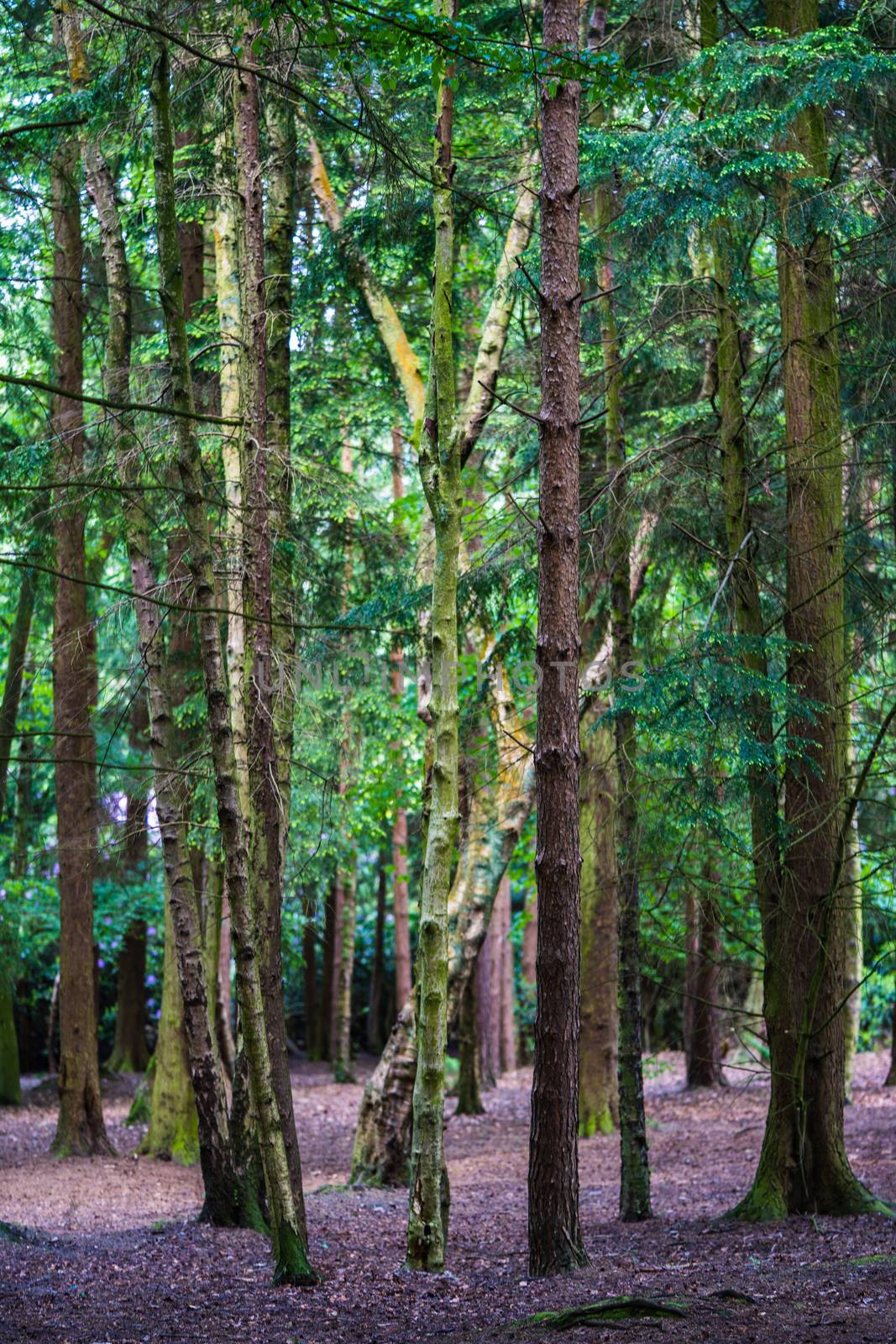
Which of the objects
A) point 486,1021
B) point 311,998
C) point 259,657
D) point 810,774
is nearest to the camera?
point 259,657

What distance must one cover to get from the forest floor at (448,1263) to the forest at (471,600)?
0.19 ft

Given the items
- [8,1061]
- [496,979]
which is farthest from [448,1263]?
[496,979]

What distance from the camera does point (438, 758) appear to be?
7.11 meters

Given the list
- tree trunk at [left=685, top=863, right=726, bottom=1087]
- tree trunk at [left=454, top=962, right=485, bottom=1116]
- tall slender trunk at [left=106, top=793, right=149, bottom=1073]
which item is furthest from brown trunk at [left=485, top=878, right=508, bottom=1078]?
tall slender trunk at [left=106, top=793, right=149, bottom=1073]

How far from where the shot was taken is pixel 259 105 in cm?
804

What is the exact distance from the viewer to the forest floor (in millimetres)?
5363

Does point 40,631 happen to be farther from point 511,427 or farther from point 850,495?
point 850,495

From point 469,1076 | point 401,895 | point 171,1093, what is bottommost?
point 469,1076

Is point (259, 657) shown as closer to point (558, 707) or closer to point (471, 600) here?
point (558, 707)

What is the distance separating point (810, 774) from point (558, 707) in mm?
2715

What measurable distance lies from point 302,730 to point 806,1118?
4.63 meters

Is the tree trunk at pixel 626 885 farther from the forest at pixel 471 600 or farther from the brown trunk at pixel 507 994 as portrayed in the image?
the brown trunk at pixel 507 994

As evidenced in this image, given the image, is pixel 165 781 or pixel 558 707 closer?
pixel 558 707

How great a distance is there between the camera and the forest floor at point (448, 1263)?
536 cm
